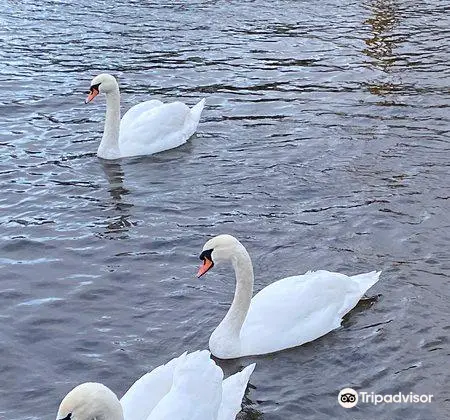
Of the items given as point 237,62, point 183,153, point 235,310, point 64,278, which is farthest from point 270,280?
point 237,62

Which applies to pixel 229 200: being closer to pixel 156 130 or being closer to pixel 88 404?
pixel 156 130

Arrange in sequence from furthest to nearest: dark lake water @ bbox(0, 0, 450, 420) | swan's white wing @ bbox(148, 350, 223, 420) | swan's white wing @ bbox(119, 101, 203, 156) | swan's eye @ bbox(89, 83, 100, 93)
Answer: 1. swan's eye @ bbox(89, 83, 100, 93)
2. swan's white wing @ bbox(119, 101, 203, 156)
3. dark lake water @ bbox(0, 0, 450, 420)
4. swan's white wing @ bbox(148, 350, 223, 420)

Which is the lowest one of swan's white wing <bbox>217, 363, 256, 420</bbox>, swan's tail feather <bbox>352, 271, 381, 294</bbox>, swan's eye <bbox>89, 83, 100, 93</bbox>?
swan's tail feather <bbox>352, 271, 381, 294</bbox>

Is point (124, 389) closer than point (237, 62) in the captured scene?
Yes

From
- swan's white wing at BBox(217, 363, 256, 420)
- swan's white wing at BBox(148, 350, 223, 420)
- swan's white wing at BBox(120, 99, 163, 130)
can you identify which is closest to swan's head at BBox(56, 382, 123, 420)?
swan's white wing at BBox(148, 350, 223, 420)

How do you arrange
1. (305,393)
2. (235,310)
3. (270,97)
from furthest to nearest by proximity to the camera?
(270,97) → (235,310) → (305,393)

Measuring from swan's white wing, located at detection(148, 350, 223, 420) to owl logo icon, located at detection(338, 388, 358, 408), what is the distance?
5.19 feet

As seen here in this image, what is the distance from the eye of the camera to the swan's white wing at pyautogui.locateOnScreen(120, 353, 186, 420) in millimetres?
7996

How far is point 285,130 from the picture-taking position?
1573cm

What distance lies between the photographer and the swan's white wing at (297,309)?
9.86 meters

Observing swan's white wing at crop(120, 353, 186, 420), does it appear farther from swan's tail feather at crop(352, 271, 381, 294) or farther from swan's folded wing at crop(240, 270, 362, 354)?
swan's tail feather at crop(352, 271, 381, 294)

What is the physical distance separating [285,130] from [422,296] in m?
5.77

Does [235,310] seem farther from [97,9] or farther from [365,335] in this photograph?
[97,9]

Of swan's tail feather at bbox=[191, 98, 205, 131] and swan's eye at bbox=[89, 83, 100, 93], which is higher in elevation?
swan's eye at bbox=[89, 83, 100, 93]
